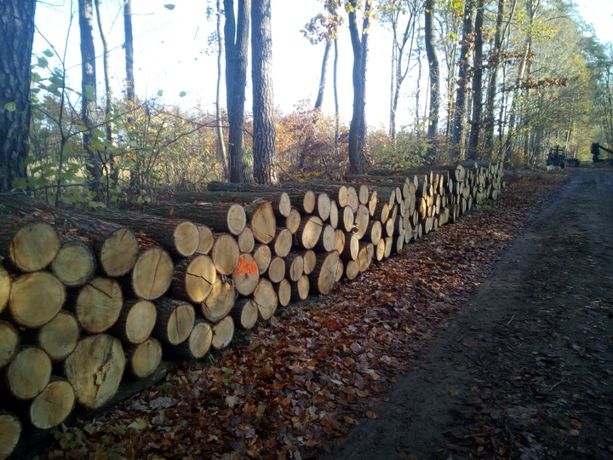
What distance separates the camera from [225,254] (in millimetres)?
4402

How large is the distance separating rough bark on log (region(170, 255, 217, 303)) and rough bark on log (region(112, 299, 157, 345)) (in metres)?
0.32

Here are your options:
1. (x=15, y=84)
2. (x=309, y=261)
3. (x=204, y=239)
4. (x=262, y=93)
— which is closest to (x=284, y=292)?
(x=309, y=261)

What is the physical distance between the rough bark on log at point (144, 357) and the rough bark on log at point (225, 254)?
38.2 inches

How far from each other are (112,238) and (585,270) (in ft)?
24.0


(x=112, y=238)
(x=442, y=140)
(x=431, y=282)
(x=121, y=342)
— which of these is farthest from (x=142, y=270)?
(x=442, y=140)

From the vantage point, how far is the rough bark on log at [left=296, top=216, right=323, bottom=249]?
5.56m

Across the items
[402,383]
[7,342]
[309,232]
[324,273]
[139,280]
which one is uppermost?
[309,232]

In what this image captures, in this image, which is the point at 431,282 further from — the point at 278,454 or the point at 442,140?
the point at 442,140

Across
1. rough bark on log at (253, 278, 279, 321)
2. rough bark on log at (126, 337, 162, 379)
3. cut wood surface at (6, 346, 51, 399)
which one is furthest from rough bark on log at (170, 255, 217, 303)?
cut wood surface at (6, 346, 51, 399)

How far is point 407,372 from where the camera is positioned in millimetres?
4258

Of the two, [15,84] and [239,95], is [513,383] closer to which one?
[15,84]

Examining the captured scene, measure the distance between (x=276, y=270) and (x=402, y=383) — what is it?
2.00m

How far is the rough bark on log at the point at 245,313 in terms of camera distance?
4.59 meters

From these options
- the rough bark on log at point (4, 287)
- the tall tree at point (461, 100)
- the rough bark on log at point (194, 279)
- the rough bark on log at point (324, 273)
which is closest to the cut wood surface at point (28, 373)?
the rough bark on log at point (4, 287)
